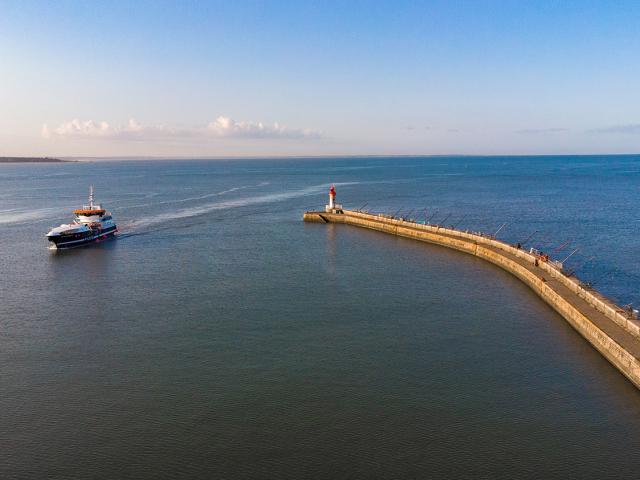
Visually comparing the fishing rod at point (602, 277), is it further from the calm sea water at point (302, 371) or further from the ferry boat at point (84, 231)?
the ferry boat at point (84, 231)

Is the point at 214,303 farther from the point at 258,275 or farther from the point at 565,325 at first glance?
the point at 565,325

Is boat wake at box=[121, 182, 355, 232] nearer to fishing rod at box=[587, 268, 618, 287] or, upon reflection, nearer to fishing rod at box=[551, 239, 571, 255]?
fishing rod at box=[551, 239, 571, 255]

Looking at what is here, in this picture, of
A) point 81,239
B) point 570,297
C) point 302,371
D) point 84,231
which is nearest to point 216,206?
point 84,231

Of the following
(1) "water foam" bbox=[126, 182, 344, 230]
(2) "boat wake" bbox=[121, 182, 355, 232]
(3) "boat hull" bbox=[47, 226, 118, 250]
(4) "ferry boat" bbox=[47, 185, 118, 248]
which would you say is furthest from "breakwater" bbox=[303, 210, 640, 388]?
(1) "water foam" bbox=[126, 182, 344, 230]

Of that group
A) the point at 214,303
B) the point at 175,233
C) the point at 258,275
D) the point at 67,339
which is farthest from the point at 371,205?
the point at 67,339

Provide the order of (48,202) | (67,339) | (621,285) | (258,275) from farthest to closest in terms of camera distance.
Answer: (48,202) → (258,275) → (621,285) → (67,339)

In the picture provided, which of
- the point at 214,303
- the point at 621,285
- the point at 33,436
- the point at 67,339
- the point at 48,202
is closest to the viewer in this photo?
the point at 33,436

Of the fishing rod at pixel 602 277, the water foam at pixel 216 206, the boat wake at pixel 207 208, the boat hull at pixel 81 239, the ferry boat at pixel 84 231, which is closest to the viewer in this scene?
the fishing rod at pixel 602 277

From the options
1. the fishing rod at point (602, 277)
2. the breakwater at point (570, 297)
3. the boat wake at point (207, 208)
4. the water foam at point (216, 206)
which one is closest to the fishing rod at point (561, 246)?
the breakwater at point (570, 297)
